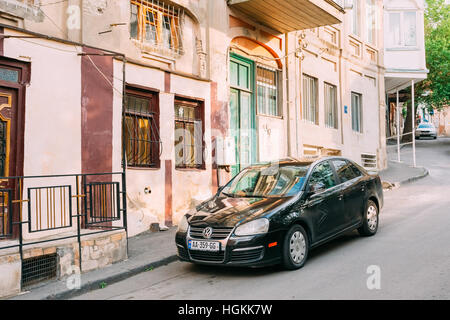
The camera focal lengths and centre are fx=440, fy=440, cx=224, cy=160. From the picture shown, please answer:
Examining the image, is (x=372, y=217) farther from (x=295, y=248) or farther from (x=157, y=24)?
(x=157, y=24)

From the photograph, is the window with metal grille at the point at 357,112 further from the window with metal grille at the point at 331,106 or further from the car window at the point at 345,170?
the car window at the point at 345,170

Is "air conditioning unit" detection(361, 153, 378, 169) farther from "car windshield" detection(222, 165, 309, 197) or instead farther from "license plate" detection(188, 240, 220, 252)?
"license plate" detection(188, 240, 220, 252)

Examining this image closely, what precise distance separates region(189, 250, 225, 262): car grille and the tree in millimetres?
31050

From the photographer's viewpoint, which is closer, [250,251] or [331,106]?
[250,251]

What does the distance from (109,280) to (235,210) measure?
6.92 feet

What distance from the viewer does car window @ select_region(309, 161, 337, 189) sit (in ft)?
23.7

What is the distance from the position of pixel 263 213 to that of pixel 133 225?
4039 millimetres

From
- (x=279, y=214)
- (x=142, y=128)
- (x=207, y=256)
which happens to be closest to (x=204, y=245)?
(x=207, y=256)

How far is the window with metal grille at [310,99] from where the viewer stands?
15.9 meters

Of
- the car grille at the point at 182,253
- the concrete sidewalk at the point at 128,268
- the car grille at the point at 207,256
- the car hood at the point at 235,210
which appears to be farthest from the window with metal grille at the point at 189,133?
the car grille at the point at 207,256

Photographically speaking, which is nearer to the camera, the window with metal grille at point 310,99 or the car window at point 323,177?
the car window at point 323,177

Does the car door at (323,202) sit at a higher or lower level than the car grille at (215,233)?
higher

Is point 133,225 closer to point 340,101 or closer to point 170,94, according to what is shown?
point 170,94

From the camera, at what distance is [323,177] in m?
7.52
